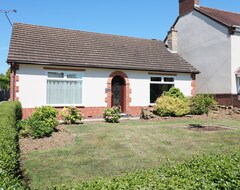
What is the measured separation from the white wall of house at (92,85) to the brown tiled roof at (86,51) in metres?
0.53

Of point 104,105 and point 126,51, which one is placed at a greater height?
point 126,51

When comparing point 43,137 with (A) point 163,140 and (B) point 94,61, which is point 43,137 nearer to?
(A) point 163,140

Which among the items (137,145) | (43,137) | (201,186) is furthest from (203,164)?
(43,137)

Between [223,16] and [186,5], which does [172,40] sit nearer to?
[186,5]

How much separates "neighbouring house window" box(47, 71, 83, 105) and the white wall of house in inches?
12.5

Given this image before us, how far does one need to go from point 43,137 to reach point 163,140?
4431mm

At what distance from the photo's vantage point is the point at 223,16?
22.2 meters

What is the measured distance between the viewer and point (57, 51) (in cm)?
1700

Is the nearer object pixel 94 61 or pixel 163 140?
pixel 163 140

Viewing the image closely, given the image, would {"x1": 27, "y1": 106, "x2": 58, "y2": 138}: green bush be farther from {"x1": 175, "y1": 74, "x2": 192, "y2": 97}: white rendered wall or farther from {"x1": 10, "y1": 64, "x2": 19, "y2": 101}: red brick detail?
{"x1": 175, "y1": 74, "x2": 192, "y2": 97}: white rendered wall

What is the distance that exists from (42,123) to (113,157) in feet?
12.8

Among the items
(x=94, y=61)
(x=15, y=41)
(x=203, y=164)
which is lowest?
(x=203, y=164)

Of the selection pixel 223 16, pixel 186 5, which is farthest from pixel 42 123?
pixel 223 16

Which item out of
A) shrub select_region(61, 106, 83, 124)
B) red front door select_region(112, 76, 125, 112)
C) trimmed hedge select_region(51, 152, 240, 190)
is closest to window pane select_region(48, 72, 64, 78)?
shrub select_region(61, 106, 83, 124)
